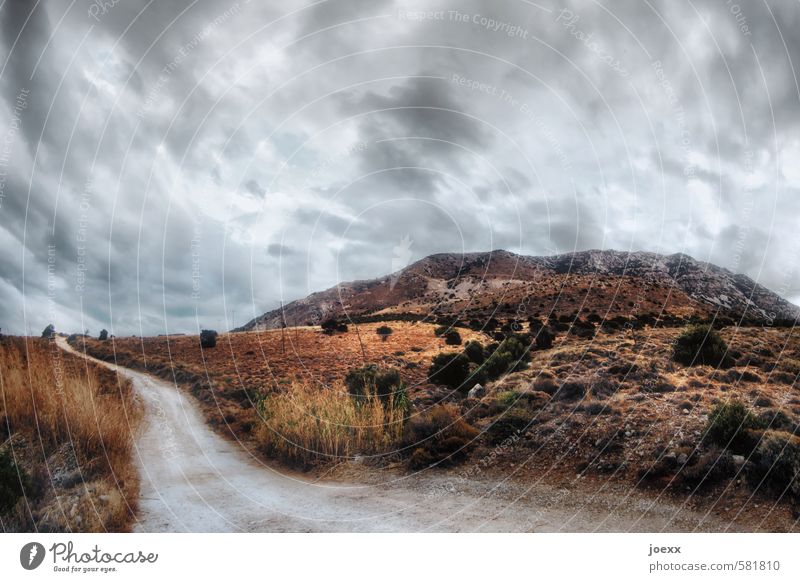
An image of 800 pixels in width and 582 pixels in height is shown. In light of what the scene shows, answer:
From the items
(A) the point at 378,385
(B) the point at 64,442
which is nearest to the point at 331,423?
(A) the point at 378,385

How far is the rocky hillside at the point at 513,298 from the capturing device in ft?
58.9

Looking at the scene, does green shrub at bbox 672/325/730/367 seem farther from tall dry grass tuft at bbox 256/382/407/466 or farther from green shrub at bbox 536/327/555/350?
tall dry grass tuft at bbox 256/382/407/466

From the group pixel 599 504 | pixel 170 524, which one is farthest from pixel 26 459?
pixel 599 504

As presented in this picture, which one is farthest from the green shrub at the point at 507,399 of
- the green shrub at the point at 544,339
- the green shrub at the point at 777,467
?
the green shrub at the point at 544,339

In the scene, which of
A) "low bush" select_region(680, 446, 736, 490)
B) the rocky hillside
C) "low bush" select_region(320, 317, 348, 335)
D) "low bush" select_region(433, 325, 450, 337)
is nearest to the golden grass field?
"low bush" select_region(680, 446, 736, 490)

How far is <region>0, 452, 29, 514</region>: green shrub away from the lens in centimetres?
591

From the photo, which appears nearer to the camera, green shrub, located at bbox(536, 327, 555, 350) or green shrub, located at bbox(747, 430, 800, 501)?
green shrub, located at bbox(747, 430, 800, 501)

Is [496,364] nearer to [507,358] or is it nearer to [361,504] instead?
[507,358]

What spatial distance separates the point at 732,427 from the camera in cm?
736

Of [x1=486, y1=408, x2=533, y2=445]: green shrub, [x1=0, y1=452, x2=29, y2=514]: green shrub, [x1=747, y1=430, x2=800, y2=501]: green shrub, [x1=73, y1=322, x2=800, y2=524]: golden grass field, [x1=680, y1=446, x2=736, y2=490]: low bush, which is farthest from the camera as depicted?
[x1=486, y1=408, x2=533, y2=445]: green shrub

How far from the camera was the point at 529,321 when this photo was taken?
745 inches

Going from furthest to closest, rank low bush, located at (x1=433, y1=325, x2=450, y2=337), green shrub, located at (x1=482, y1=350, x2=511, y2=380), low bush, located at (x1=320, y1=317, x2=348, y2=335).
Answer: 1. low bush, located at (x1=320, y1=317, x2=348, y2=335)
2. low bush, located at (x1=433, y1=325, x2=450, y2=337)
3. green shrub, located at (x1=482, y1=350, x2=511, y2=380)

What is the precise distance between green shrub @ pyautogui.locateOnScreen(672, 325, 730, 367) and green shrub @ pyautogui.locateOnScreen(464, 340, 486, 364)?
5395mm
